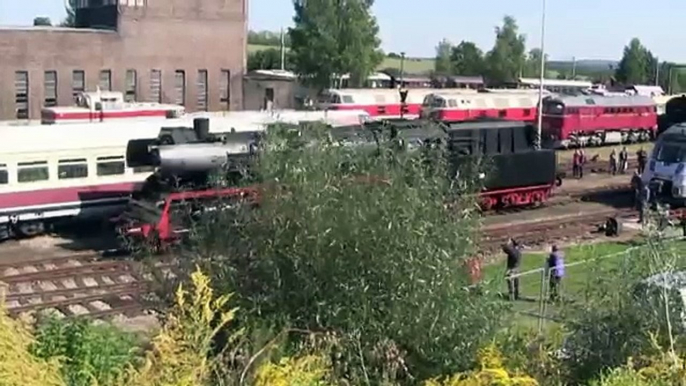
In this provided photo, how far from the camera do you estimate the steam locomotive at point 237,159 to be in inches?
865

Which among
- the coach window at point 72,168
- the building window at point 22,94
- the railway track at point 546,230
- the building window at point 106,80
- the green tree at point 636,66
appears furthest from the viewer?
the green tree at point 636,66

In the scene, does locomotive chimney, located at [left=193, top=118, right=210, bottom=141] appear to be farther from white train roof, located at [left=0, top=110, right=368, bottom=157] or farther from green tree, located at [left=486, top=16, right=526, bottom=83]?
green tree, located at [left=486, top=16, right=526, bottom=83]

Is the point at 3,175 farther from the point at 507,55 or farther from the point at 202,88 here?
the point at 507,55

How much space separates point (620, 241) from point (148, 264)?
1708cm

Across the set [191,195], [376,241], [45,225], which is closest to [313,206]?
[376,241]

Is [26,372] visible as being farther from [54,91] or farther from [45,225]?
[54,91]

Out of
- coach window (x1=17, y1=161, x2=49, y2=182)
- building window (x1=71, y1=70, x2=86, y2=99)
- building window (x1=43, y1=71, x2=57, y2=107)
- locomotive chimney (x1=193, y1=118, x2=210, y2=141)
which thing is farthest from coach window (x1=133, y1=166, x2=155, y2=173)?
building window (x1=71, y1=70, x2=86, y2=99)

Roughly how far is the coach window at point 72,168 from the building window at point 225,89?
34.2 meters

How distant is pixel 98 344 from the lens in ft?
33.0

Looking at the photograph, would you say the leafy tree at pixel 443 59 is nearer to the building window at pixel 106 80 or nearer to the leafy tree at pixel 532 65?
the leafy tree at pixel 532 65

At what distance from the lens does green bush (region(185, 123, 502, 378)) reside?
394 inches

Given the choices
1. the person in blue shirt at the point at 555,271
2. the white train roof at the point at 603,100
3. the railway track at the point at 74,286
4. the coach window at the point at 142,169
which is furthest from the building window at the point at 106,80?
the person in blue shirt at the point at 555,271

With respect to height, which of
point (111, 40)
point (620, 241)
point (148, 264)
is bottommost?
point (620, 241)

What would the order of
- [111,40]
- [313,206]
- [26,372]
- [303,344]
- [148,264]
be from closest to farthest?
[26,372] → [303,344] → [313,206] → [148,264] → [111,40]
